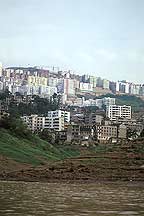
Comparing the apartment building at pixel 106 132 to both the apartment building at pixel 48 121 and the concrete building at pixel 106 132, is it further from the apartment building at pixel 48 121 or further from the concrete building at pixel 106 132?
the apartment building at pixel 48 121

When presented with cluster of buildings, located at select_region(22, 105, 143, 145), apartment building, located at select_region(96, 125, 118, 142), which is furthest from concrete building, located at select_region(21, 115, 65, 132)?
apartment building, located at select_region(96, 125, 118, 142)

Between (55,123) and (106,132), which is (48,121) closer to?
(55,123)

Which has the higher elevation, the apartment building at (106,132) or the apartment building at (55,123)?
the apartment building at (55,123)

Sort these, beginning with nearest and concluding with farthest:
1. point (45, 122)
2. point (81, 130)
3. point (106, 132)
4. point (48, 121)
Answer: point (81, 130), point (106, 132), point (48, 121), point (45, 122)

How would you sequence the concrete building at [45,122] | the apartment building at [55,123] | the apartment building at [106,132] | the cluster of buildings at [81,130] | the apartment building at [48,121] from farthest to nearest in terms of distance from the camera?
the apartment building at [55,123], the apartment building at [48,121], the concrete building at [45,122], the apartment building at [106,132], the cluster of buildings at [81,130]

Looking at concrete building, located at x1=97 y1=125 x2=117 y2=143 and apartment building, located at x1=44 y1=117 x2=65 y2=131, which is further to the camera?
apartment building, located at x1=44 y1=117 x2=65 y2=131

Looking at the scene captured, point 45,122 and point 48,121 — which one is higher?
point 48,121

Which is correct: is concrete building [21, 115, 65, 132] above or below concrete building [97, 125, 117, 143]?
above

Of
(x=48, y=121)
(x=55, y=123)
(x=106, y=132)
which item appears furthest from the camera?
(x=55, y=123)

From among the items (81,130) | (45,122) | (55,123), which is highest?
(45,122)

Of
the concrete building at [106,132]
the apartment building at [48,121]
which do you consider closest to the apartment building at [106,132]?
the concrete building at [106,132]

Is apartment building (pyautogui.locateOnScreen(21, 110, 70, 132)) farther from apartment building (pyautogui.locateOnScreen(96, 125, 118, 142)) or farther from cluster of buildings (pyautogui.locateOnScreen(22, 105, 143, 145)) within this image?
apartment building (pyautogui.locateOnScreen(96, 125, 118, 142))

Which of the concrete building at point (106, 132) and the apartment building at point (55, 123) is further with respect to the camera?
the apartment building at point (55, 123)

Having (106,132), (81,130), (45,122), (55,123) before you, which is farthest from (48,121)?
(106,132)
